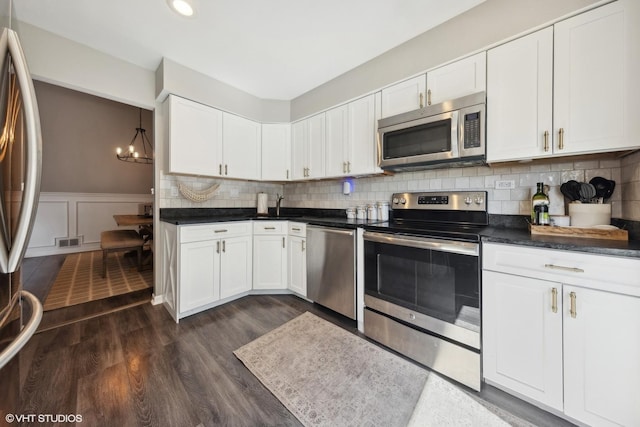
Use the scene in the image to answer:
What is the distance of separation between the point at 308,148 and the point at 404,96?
49.4 inches

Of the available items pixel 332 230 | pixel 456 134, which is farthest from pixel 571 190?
pixel 332 230

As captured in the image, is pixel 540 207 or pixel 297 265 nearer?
pixel 540 207

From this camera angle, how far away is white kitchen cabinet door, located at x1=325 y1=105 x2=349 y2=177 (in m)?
2.48

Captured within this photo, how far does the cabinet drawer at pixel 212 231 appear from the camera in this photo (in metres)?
2.19

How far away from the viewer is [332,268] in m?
2.21

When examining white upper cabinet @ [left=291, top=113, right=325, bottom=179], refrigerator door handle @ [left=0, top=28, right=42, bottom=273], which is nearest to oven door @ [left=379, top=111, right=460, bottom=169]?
white upper cabinet @ [left=291, top=113, right=325, bottom=179]

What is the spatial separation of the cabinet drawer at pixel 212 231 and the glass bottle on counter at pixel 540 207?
99.7 inches

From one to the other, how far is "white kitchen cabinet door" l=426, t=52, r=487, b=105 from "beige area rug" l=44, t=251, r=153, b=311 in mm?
3906

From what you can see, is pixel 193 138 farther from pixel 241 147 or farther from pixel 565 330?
Answer: pixel 565 330

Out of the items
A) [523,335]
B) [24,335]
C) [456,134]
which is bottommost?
[523,335]

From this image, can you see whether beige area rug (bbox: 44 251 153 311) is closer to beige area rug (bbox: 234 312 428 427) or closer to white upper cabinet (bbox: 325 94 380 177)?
beige area rug (bbox: 234 312 428 427)

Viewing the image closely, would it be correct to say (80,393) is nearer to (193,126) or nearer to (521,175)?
(193,126)

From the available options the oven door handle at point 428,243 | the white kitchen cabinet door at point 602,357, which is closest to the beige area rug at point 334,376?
the white kitchen cabinet door at point 602,357

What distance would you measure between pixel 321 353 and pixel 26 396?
173 cm
